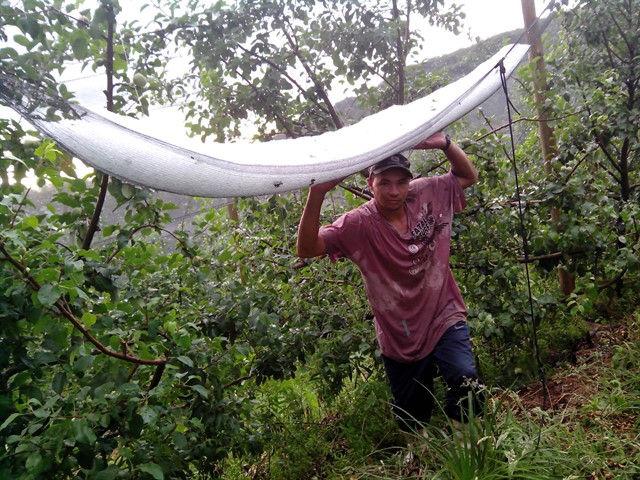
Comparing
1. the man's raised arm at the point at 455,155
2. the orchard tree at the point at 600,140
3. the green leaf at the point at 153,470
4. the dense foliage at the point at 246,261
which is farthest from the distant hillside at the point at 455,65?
the green leaf at the point at 153,470

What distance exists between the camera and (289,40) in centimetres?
343

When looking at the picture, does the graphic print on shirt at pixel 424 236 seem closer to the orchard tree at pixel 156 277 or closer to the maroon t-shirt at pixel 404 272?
the maroon t-shirt at pixel 404 272

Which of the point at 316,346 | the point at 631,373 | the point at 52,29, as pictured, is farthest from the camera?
the point at 316,346

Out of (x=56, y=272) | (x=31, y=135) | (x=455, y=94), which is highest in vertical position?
(x=31, y=135)

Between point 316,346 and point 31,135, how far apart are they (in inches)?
Answer: 71.2

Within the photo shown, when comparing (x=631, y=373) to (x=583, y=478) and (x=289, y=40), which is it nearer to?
(x=583, y=478)

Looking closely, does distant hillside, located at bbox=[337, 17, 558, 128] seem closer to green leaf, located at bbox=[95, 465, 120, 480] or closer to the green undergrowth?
the green undergrowth

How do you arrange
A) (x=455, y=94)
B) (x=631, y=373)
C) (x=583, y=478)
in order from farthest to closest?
1. (x=631, y=373)
2. (x=455, y=94)
3. (x=583, y=478)

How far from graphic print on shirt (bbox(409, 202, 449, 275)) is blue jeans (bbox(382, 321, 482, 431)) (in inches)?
11.9

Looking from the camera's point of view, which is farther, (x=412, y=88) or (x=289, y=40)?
(x=412, y=88)

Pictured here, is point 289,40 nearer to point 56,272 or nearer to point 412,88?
point 412,88

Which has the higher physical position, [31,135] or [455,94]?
[31,135]

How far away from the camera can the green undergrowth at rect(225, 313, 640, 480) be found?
6.42 feet

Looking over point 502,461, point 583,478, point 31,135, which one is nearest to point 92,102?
point 31,135
